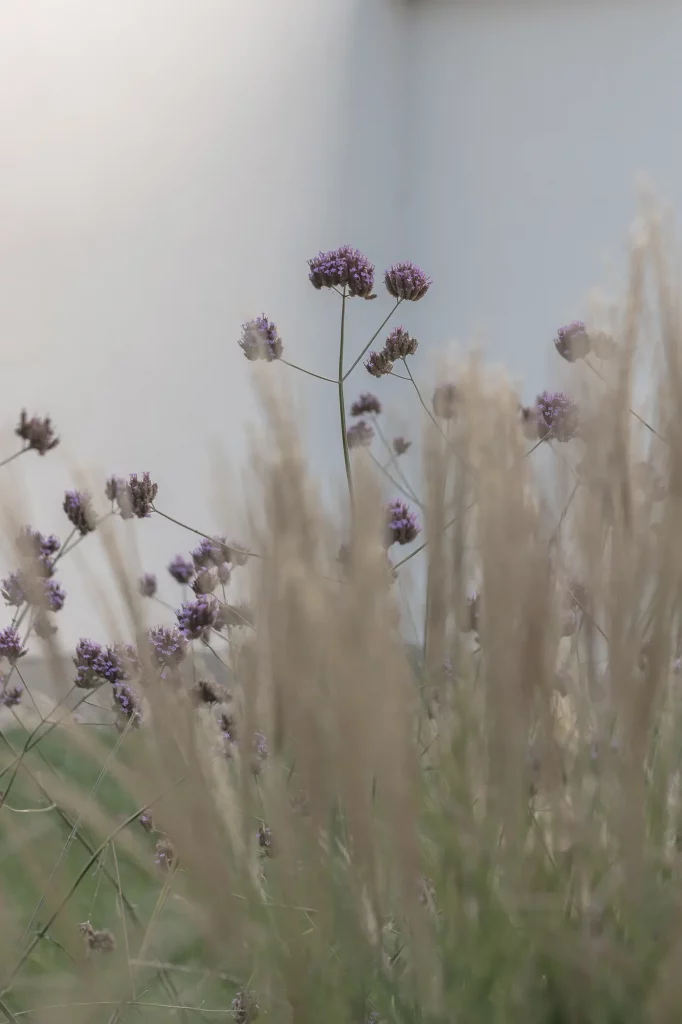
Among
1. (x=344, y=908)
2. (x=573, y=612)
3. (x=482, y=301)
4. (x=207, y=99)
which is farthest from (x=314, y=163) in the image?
(x=344, y=908)

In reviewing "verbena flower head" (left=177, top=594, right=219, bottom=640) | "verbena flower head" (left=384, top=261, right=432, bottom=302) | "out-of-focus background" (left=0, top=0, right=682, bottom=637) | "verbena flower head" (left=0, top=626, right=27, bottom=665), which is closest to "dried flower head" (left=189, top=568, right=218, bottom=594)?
"verbena flower head" (left=177, top=594, right=219, bottom=640)

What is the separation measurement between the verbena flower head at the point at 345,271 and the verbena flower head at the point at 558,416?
0.42ft

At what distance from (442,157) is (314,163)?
456 millimetres

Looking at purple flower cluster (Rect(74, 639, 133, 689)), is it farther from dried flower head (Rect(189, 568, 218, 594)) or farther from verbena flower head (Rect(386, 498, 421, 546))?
verbena flower head (Rect(386, 498, 421, 546))

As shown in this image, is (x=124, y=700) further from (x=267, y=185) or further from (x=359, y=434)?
(x=267, y=185)

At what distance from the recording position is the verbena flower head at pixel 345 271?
18.8 inches

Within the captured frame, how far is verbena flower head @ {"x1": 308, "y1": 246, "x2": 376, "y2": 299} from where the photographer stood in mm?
477

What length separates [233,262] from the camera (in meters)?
1.66

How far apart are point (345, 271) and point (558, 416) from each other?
18 centimetres

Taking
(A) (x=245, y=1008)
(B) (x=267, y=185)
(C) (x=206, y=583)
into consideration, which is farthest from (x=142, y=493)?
(B) (x=267, y=185)

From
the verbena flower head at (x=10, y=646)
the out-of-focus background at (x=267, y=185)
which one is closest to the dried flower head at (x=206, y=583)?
the verbena flower head at (x=10, y=646)

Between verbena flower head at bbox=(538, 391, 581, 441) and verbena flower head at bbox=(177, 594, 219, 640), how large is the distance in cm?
19

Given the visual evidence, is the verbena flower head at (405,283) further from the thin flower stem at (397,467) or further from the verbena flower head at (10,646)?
the verbena flower head at (10,646)

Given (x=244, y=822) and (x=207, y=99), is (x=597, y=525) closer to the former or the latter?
(x=244, y=822)
